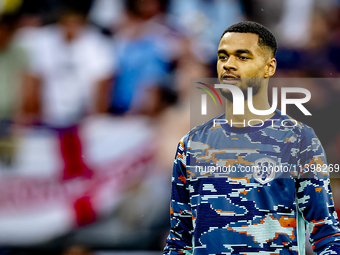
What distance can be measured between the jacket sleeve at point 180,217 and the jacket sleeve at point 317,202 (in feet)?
1.40

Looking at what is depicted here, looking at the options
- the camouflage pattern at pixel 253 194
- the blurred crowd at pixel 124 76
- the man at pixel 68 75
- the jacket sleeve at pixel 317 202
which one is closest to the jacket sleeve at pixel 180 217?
the camouflage pattern at pixel 253 194

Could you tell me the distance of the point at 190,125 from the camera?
2.62 m

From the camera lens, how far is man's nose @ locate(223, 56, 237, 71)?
1442mm

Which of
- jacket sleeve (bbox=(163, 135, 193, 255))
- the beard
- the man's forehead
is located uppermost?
the man's forehead

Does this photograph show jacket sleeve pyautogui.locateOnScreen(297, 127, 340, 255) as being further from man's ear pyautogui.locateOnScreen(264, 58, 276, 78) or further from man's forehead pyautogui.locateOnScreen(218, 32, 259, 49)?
man's forehead pyautogui.locateOnScreen(218, 32, 259, 49)

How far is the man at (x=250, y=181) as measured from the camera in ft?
4.39

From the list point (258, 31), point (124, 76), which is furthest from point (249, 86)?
point (124, 76)

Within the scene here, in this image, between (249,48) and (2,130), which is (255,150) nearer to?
(249,48)

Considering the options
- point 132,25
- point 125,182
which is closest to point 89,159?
point 125,182

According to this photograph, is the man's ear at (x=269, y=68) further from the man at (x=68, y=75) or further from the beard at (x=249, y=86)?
the man at (x=68, y=75)

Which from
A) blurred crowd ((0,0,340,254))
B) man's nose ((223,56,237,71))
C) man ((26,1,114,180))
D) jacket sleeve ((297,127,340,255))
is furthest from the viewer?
man ((26,1,114,180))

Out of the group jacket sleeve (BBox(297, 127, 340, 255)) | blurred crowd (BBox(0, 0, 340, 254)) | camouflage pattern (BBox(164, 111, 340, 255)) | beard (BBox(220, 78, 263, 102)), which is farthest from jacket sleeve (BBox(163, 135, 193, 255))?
blurred crowd (BBox(0, 0, 340, 254))

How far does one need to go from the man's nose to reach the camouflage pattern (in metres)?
0.24

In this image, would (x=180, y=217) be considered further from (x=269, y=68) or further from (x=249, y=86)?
(x=269, y=68)
